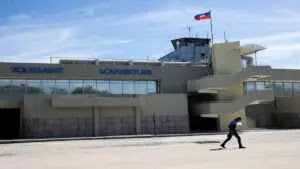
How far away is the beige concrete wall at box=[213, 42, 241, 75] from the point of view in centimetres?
5166

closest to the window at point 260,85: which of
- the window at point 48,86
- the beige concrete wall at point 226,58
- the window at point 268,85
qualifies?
the window at point 268,85

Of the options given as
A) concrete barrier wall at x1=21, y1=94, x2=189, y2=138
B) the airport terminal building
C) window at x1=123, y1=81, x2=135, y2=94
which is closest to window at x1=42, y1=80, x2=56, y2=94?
the airport terminal building

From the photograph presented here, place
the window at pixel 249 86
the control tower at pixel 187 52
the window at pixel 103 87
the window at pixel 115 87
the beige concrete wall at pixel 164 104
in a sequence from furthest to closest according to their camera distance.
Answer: the control tower at pixel 187 52, the window at pixel 249 86, the window at pixel 115 87, the window at pixel 103 87, the beige concrete wall at pixel 164 104

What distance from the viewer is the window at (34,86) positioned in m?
46.9

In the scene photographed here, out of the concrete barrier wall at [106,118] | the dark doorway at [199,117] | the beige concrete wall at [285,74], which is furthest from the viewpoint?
the beige concrete wall at [285,74]

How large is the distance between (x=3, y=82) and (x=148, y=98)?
15345 millimetres

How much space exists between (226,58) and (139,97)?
42.4ft

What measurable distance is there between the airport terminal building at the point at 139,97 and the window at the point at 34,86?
10 centimetres

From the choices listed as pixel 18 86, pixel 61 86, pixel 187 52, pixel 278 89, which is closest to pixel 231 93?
pixel 278 89

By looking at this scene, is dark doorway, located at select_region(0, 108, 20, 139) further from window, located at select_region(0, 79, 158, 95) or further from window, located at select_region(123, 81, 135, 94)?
window, located at select_region(123, 81, 135, 94)

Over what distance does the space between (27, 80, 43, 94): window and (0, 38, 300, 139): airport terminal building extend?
10 centimetres

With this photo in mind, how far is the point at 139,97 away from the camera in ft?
148

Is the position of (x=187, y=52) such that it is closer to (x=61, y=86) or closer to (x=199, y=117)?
(x=199, y=117)

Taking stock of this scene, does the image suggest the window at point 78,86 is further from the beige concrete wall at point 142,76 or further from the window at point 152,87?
the beige concrete wall at point 142,76
